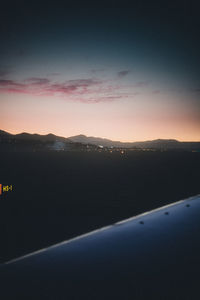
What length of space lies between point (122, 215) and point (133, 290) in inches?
303

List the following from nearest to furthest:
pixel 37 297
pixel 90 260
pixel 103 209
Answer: pixel 37 297 < pixel 90 260 < pixel 103 209

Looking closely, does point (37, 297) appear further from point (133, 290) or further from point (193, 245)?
point (193, 245)

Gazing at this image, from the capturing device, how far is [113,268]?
131 centimetres

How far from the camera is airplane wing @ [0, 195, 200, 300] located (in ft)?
3.52

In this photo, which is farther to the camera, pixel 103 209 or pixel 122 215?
pixel 103 209

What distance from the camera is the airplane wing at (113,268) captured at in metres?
1.07

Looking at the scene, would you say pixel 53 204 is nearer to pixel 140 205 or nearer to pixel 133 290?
pixel 140 205

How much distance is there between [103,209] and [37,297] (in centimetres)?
865

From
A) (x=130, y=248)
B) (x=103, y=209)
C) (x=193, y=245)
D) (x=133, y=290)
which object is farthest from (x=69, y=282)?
(x=103, y=209)

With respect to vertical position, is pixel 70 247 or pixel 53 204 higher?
pixel 70 247

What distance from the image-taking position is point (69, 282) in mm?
1168

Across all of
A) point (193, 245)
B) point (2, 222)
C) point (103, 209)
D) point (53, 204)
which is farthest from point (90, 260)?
point (53, 204)

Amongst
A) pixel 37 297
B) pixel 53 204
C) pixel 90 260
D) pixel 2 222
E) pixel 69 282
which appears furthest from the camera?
pixel 53 204

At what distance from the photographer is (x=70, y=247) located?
161 cm
